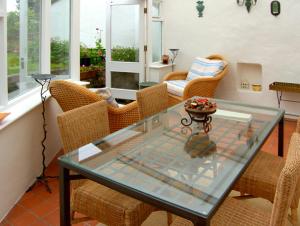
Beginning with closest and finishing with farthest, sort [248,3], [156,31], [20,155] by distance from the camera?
[20,155]
[248,3]
[156,31]

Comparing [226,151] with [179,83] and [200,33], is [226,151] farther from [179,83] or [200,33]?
[200,33]

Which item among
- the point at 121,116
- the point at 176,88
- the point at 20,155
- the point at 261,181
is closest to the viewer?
the point at 261,181

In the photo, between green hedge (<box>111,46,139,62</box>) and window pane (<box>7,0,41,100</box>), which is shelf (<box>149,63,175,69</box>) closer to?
green hedge (<box>111,46,139,62</box>)

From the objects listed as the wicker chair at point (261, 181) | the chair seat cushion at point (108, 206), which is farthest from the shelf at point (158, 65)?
the chair seat cushion at point (108, 206)

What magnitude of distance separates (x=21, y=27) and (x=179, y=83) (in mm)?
2770

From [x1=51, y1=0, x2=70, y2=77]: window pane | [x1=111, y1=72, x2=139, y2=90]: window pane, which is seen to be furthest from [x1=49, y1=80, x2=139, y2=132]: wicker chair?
[x1=111, y1=72, x2=139, y2=90]: window pane

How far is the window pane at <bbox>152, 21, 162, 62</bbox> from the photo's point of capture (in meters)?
6.29

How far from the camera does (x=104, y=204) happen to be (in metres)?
1.80

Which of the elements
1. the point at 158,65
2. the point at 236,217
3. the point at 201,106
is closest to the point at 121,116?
the point at 201,106

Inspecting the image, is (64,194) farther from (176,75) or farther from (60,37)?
(176,75)

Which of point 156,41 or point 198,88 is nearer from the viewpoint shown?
point 198,88

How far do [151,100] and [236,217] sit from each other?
4.82ft

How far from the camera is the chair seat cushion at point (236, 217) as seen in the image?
1.66 metres

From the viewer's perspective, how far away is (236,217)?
67.2 inches
